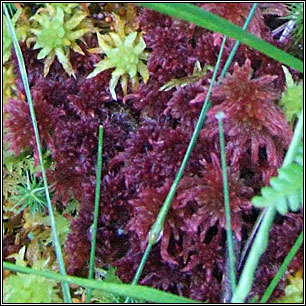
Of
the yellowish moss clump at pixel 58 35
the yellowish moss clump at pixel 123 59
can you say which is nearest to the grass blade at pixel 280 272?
the yellowish moss clump at pixel 123 59

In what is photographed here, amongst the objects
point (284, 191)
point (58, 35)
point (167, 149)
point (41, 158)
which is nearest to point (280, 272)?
point (284, 191)

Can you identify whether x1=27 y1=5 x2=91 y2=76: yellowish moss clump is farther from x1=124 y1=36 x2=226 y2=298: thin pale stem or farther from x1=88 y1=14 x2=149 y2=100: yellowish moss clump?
x1=124 y1=36 x2=226 y2=298: thin pale stem

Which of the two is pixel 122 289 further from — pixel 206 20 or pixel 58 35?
pixel 58 35

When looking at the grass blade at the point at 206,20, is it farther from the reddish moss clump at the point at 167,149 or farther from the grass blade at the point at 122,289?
the grass blade at the point at 122,289

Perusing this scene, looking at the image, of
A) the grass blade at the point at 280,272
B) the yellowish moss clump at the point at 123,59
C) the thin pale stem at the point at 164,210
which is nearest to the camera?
the grass blade at the point at 280,272

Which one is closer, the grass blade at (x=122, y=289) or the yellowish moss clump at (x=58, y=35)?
the grass blade at (x=122, y=289)

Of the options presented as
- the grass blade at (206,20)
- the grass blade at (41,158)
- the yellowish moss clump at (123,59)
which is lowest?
the grass blade at (41,158)
